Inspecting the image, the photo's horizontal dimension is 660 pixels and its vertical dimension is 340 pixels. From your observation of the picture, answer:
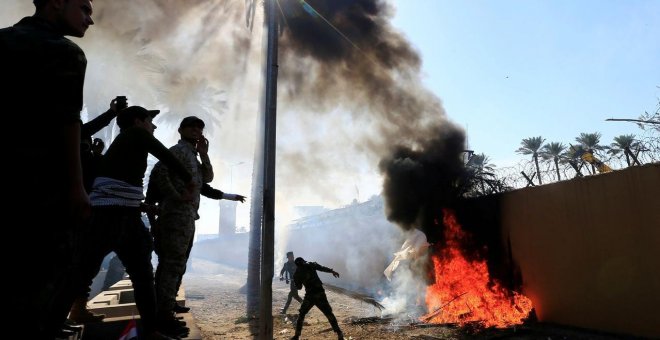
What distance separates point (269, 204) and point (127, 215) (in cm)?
362

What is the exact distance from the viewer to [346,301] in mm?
15297

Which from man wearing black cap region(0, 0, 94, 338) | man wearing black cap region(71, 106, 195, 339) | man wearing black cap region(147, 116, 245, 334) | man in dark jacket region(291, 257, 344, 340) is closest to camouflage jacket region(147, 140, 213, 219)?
man wearing black cap region(147, 116, 245, 334)

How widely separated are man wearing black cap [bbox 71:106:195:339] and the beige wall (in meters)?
8.03

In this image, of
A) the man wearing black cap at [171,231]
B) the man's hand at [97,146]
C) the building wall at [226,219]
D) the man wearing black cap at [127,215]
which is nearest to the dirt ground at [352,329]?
the man's hand at [97,146]

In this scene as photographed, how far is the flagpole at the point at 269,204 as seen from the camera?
19.3ft

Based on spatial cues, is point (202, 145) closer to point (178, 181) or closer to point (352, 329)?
point (178, 181)

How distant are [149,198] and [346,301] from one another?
1287 cm

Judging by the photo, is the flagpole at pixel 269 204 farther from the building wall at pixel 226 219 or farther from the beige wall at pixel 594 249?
the building wall at pixel 226 219

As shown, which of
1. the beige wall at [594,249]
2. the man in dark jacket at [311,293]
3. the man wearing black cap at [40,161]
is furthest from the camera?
the man in dark jacket at [311,293]

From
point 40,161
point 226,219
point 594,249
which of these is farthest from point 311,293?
point 226,219

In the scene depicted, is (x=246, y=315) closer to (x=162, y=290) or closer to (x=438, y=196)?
(x=438, y=196)

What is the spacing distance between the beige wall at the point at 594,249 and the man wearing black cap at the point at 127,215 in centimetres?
803

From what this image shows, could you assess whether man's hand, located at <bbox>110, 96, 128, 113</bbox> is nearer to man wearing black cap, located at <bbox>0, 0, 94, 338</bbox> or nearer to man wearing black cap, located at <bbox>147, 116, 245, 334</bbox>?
man wearing black cap, located at <bbox>147, 116, 245, 334</bbox>

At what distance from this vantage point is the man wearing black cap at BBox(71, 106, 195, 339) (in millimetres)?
2465
